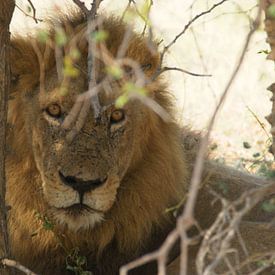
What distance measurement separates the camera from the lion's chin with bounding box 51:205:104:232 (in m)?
5.05

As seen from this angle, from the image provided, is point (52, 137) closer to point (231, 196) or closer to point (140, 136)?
point (140, 136)

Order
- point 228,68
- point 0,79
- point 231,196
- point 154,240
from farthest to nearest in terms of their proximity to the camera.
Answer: point 228,68
point 231,196
point 154,240
point 0,79

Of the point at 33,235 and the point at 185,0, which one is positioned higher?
the point at 185,0

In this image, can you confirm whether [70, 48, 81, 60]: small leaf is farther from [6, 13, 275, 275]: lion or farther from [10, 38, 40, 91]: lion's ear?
[10, 38, 40, 91]: lion's ear

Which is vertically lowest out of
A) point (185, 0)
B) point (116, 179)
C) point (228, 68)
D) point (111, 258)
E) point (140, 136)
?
point (111, 258)

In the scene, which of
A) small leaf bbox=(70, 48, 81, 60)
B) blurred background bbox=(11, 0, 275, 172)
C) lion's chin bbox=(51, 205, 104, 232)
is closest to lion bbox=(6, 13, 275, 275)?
lion's chin bbox=(51, 205, 104, 232)

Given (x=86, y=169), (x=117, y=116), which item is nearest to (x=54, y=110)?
(x=117, y=116)

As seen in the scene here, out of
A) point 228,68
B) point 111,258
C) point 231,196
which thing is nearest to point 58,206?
point 111,258

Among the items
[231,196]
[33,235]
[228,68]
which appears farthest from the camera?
[228,68]

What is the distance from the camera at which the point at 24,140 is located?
18.1 ft

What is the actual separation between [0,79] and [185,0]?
26.5ft

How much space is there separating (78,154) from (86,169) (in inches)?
4.9

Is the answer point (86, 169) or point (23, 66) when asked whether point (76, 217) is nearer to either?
point (86, 169)

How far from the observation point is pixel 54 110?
5.29m
